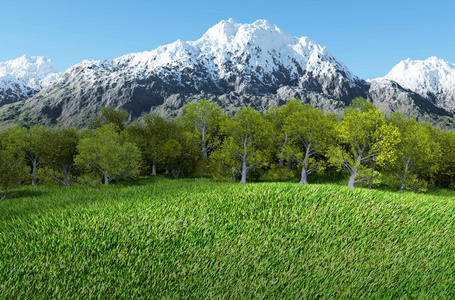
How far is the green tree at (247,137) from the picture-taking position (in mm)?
34562

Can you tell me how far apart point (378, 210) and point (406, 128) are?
32.3 m

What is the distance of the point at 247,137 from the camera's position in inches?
1432

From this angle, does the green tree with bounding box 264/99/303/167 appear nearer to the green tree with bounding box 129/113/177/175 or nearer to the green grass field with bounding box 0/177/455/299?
the green tree with bounding box 129/113/177/175

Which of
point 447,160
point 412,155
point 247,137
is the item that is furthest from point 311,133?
point 447,160

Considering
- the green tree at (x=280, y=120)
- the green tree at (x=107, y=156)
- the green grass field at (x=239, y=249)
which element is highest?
the green tree at (x=280, y=120)

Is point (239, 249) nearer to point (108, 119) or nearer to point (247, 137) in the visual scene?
point (247, 137)

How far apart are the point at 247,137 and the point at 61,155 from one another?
30615mm

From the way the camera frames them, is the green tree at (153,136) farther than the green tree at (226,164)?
Yes

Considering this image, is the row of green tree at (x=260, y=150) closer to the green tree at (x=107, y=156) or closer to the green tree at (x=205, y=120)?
the green tree at (x=107, y=156)

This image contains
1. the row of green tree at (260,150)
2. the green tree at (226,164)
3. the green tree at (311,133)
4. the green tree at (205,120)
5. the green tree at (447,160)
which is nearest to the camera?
the row of green tree at (260,150)

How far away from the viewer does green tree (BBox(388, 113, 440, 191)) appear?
2990 centimetres

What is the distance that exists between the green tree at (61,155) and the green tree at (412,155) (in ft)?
159

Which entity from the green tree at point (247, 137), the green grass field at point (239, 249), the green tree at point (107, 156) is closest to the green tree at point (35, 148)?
the green tree at point (107, 156)

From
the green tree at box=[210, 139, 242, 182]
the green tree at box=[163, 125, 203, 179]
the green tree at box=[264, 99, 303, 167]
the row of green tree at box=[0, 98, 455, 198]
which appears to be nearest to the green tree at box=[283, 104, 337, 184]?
the row of green tree at box=[0, 98, 455, 198]
